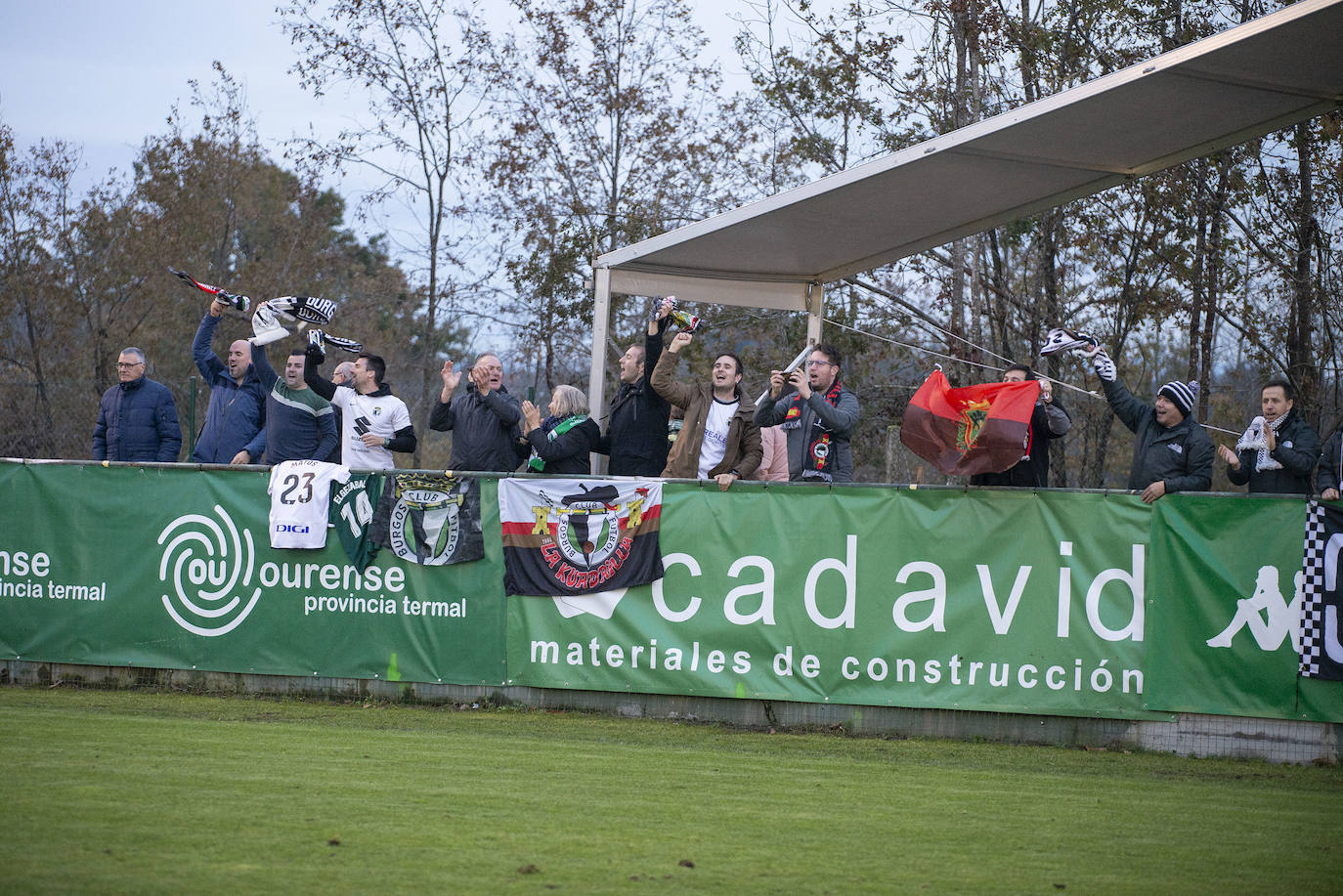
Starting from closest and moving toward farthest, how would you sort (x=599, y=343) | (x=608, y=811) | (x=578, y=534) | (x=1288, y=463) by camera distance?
(x=608, y=811) → (x=1288, y=463) → (x=578, y=534) → (x=599, y=343)

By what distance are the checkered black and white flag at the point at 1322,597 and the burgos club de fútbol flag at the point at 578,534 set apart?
4.49 metres

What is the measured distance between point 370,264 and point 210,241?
13.3 meters

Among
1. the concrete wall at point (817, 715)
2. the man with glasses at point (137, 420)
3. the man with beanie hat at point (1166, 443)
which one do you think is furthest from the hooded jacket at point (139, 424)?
the man with beanie hat at point (1166, 443)

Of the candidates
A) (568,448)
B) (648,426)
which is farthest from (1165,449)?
(568,448)

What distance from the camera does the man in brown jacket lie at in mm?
10016

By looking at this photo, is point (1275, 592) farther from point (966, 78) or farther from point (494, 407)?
point (966, 78)

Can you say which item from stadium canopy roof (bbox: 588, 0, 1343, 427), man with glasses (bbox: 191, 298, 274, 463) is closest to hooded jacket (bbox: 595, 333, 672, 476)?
stadium canopy roof (bbox: 588, 0, 1343, 427)

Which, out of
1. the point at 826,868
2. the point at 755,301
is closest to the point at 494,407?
the point at 755,301

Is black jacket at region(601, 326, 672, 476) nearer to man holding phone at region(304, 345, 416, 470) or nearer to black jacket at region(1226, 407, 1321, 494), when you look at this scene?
man holding phone at region(304, 345, 416, 470)

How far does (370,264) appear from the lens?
141ft

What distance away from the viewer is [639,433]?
34.2ft

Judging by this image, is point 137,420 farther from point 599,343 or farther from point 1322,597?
point 1322,597

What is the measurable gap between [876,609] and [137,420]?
6.85 m

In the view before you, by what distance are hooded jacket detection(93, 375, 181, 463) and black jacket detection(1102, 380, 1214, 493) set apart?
8.09m
